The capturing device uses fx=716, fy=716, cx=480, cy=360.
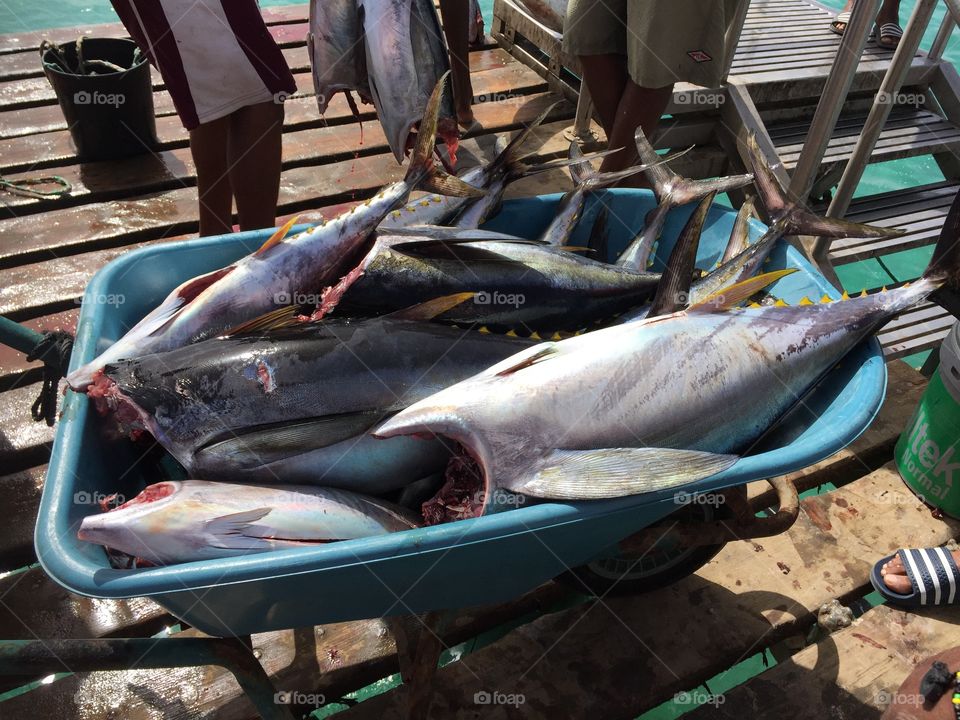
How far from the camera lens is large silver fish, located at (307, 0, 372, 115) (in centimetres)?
295

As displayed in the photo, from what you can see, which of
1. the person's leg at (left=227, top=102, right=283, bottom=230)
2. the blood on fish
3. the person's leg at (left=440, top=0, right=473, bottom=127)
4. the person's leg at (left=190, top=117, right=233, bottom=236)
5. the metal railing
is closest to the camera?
the blood on fish

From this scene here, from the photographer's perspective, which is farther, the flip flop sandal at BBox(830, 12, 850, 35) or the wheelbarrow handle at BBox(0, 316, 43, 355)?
the flip flop sandal at BBox(830, 12, 850, 35)

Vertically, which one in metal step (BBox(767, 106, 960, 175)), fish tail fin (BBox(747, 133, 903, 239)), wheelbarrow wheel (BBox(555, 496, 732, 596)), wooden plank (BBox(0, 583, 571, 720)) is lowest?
wooden plank (BBox(0, 583, 571, 720))

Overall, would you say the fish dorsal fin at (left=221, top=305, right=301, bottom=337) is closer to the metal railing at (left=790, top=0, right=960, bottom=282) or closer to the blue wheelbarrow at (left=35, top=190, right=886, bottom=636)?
the blue wheelbarrow at (left=35, top=190, right=886, bottom=636)

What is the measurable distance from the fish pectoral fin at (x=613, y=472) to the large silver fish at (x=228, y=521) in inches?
13.2

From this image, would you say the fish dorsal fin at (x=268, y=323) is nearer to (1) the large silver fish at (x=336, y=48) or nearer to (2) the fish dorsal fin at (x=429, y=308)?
(2) the fish dorsal fin at (x=429, y=308)

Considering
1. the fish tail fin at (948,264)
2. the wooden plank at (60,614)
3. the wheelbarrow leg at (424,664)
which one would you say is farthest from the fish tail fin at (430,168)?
the wooden plank at (60,614)

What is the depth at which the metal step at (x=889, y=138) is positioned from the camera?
3898 millimetres

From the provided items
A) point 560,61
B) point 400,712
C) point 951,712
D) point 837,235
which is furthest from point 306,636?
point 560,61

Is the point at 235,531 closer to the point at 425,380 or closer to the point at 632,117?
the point at 425,380

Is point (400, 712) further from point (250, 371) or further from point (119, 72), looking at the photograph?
point (119, 72)

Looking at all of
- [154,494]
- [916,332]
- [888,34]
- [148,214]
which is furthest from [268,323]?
[888,34]

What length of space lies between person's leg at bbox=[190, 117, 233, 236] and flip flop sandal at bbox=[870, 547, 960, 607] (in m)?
3.00

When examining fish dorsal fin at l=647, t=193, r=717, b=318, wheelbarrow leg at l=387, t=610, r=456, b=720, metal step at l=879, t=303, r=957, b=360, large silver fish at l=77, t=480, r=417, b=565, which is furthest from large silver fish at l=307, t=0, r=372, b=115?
metal step at l=879, t=303, r=957, b=360
